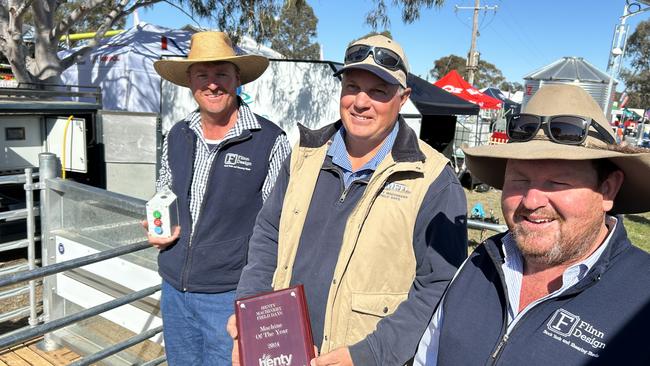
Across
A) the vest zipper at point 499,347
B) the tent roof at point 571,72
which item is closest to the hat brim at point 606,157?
the vest zipper at point 499,347

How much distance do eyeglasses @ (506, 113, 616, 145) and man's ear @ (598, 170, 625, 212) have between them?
0.29ft

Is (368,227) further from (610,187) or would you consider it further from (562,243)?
(610,187)

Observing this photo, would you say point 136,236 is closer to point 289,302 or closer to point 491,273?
point 289,302

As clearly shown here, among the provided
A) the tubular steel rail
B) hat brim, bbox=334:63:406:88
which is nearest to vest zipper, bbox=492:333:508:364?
hat brim, bbox=334:63:406:88

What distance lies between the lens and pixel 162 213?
212 cm

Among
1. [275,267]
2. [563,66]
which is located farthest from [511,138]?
[563,66]

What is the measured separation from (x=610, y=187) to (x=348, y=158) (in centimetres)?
89

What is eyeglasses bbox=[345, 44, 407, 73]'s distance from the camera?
1.77 m

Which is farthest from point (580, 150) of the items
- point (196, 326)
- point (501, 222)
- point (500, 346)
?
point (501, 222)

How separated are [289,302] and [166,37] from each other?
42.7ft

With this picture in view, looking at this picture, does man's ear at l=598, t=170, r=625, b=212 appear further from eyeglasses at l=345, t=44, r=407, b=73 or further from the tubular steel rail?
the tubular steel rail

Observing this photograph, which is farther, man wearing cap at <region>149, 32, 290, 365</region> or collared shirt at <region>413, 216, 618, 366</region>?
man wearing cap at <region>149, 32, 290, 365</region>

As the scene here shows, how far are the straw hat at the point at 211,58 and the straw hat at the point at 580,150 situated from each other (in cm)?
137

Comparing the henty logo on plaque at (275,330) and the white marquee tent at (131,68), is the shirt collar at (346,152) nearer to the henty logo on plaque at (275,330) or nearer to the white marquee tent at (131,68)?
the henty logo on plaque at (275,330)
